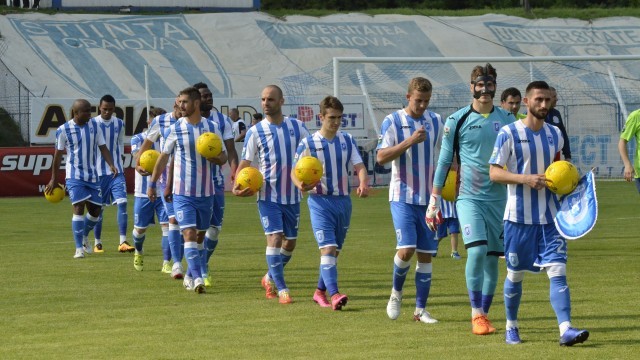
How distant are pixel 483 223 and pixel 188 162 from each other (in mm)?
4045

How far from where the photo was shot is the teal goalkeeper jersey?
987cm

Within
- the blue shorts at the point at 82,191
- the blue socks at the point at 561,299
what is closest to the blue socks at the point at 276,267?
the blue socks at the point at 561,299

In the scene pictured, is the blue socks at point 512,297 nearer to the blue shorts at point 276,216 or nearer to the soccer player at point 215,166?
the blue shorts at point 276,216

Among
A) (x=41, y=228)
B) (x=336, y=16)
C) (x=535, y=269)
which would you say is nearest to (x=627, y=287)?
(x=535, y=269)

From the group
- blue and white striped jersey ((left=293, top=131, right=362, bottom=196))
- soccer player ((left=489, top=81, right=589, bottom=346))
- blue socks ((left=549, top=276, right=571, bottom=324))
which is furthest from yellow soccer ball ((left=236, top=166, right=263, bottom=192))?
blue socks ((left=549, top=276, right=571, bottom=324))

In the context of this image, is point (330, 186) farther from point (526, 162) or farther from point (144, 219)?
point (144, 219)

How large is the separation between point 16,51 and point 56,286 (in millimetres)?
33995

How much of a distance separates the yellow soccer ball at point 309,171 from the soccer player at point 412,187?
0.77 metres

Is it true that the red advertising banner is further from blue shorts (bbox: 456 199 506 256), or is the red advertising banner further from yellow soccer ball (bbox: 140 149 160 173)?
blue shorts (bbox: 456 199 506 256)

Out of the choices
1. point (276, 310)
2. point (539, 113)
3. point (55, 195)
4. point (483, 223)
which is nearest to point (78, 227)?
point (55, 195)

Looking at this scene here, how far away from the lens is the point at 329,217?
11461 mm

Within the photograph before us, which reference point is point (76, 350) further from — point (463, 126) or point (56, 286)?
point (56, 286)

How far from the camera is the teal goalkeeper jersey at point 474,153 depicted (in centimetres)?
987

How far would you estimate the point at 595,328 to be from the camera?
388 inches
